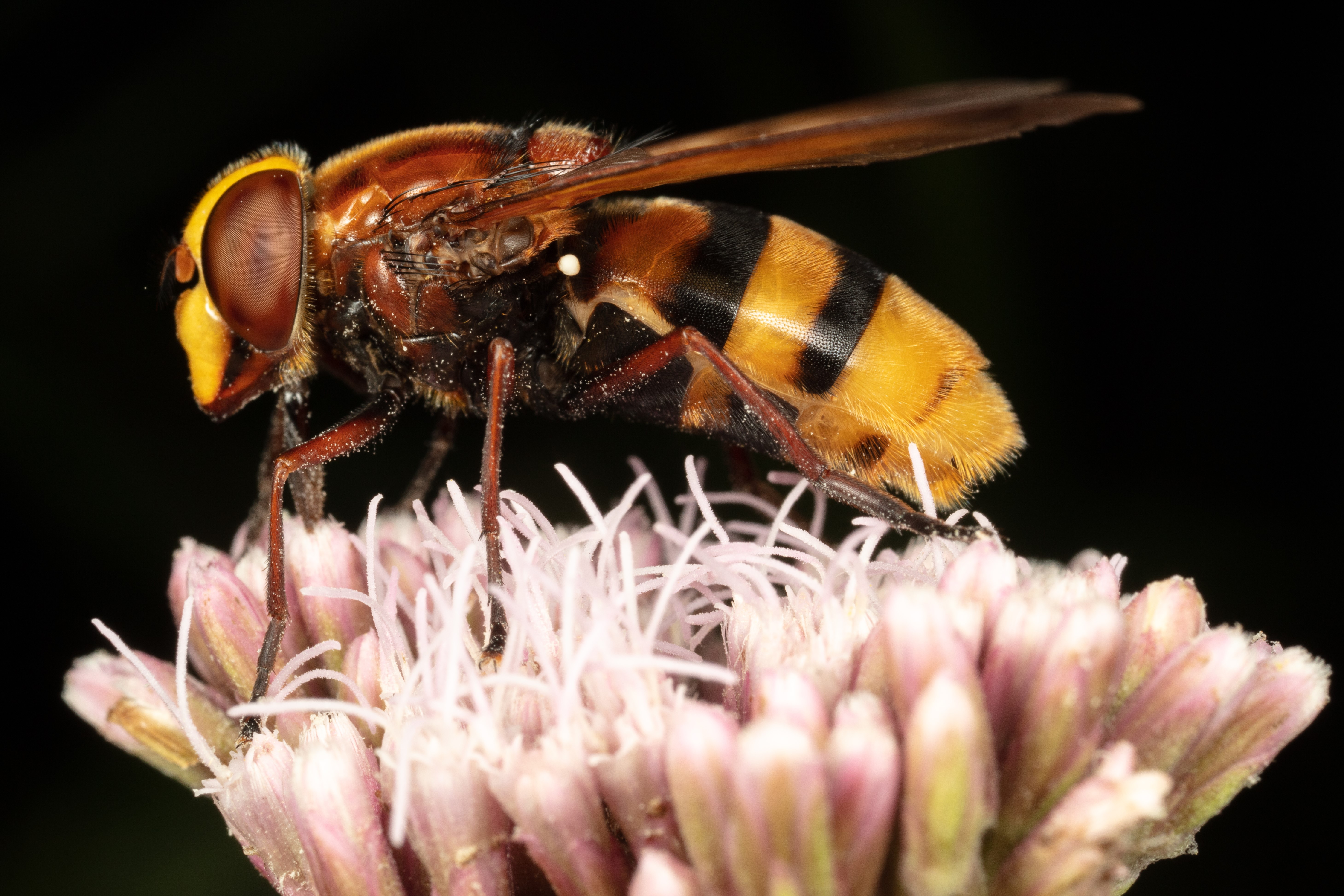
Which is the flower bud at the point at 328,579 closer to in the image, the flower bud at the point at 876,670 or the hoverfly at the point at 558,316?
the hoverfly at the point at 558,316

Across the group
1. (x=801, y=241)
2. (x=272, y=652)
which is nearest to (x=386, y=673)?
(x=272, y=652)

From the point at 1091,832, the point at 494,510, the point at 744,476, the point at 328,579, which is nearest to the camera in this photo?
the point at 1091,832

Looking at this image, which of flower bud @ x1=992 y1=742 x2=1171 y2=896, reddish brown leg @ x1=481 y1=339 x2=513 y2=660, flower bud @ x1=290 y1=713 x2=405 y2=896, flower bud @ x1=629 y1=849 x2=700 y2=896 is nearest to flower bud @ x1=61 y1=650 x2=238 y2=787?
flower bud @ x1=290 y1=713 x2=405 y2=896

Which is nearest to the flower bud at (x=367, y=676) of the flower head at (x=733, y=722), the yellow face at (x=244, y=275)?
the flower head at (x=733, y=722)

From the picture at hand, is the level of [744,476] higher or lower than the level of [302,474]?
lower

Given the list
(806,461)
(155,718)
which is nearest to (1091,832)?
(806,461)

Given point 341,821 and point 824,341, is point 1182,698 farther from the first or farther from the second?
point 341,821
